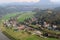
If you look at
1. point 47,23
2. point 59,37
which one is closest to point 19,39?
point 59,37

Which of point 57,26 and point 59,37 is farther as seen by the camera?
point 57,26

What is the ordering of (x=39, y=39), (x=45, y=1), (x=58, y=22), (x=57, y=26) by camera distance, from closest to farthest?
(x=39, y=39)
(x=57, y=26)
(x=58, y=22)
(x=45, y=1)

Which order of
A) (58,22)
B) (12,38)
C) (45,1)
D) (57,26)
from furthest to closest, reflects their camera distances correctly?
1. (45,1)
2. (58,22)
3. (57,26)
4. (12,38)

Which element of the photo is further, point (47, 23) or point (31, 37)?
point (47, 23)

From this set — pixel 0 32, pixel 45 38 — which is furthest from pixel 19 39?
pixel 0 32

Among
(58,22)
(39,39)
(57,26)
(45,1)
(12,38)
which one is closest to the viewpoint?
(39,39)

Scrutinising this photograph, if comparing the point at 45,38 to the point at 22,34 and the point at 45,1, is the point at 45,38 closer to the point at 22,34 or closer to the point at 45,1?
the point at 22,34

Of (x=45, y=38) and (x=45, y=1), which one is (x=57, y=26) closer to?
(x=45, y=38)

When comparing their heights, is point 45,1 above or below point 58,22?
below

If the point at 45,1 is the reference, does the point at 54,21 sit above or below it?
above
